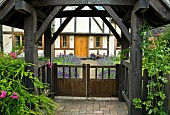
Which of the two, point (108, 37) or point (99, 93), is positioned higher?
point (108, 37)

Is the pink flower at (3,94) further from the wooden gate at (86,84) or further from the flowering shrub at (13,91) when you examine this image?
the wooden gate at (86,84)

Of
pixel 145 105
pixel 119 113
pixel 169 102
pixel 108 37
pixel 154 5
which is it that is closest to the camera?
pixel 169 102

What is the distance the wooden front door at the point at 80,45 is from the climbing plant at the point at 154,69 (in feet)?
48.6

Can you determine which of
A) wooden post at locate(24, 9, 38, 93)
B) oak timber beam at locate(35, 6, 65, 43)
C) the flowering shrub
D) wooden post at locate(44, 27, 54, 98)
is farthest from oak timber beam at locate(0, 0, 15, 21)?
wooden post at locate(44, 27, 54, 98)

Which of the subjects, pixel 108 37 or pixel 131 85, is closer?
pixel 131 85

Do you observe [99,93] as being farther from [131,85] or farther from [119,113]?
[131,85]

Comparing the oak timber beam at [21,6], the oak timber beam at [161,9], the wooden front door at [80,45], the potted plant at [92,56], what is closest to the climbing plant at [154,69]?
the oak timber beam at [161,9]

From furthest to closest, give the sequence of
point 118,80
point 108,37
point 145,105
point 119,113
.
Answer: point 108,37 < point 118,80 < point 119,113 < point 145,105

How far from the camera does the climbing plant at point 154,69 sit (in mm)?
2740

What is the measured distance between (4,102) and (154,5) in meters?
2.71

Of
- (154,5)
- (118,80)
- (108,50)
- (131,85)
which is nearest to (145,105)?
(131,85)

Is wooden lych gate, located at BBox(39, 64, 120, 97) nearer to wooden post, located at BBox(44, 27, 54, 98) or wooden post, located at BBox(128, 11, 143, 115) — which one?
wooden post, located at BBox(44, 27, 54, 98)

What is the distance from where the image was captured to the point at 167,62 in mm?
2822

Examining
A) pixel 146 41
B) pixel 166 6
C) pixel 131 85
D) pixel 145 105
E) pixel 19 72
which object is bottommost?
pixel 145 105
